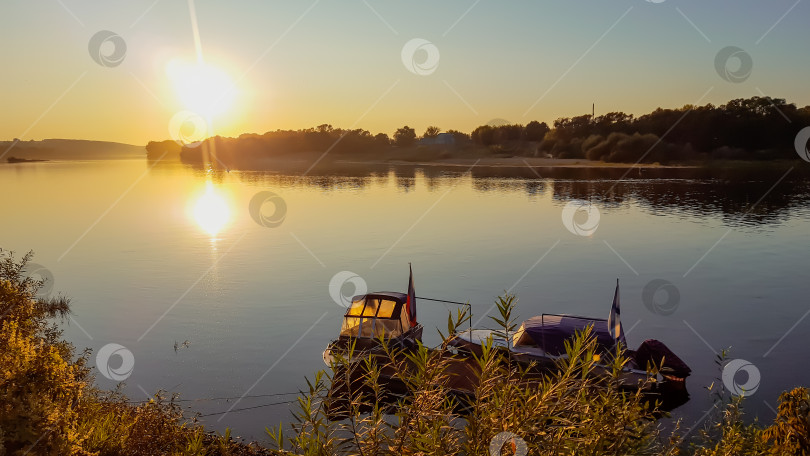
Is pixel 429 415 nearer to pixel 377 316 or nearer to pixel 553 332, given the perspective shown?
pixel 553 332

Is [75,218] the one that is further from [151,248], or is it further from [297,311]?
[297,311]

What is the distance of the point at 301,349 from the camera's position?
119ft

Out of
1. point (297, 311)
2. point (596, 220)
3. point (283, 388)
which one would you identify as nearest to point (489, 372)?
point (283, 388)

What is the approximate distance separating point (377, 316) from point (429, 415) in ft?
81.2

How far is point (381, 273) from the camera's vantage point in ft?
179

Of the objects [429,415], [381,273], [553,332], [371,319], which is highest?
[429,415]

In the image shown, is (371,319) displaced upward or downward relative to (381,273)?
upward

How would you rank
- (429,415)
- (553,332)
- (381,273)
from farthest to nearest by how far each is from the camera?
(381,273)
(553,332)
(429,415)

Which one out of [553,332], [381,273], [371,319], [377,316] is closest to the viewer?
[553,332]

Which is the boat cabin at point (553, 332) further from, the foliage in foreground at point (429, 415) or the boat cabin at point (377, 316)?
the foliage in foreground at point (429, 415)

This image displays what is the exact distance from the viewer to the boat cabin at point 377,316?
30.4m

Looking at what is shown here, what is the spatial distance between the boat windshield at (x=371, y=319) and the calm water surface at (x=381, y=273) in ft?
14.7

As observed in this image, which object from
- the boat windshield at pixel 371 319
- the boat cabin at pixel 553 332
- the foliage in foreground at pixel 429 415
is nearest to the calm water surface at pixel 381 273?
the boat windshield at pixel 371 319

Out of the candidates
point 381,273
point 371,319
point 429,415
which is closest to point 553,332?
point 371,319
